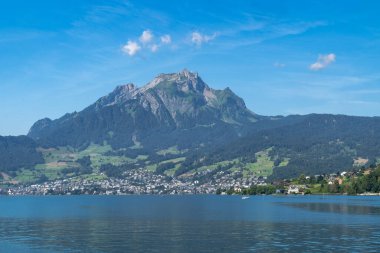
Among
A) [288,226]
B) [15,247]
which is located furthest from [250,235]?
[15,247]

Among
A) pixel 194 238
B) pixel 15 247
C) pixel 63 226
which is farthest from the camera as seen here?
pixel 63 226

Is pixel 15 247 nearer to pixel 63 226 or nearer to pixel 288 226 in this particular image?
pixel 63 226

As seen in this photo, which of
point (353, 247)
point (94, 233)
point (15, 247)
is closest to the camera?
point (353, 247)

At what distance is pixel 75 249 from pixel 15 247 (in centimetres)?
1023

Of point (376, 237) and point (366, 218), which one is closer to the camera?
point (376, 237)

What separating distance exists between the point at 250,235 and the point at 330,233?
42.9ft

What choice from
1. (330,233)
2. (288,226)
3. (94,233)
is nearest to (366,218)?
(288,226)

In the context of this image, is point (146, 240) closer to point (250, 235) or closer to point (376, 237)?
point (250, 235)

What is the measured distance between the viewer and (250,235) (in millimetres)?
84938

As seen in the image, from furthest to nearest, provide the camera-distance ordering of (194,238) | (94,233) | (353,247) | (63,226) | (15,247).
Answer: (63,226) → (94,233) → (194,238) → (15,247) → (353,247)

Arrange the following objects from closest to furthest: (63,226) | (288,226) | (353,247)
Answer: (353,247) → (288,226) → (63,226)

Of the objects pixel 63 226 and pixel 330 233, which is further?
pixel 63 226

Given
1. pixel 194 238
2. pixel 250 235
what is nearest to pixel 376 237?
pixel 250 235

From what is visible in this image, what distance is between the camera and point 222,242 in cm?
7644
